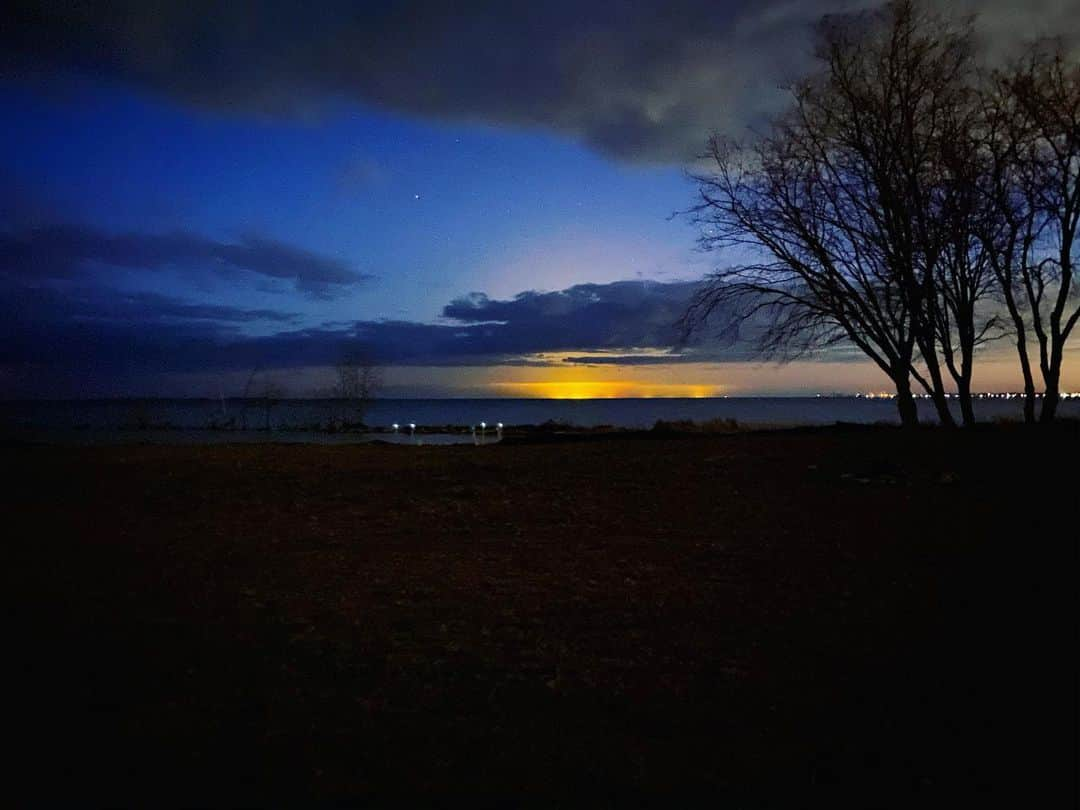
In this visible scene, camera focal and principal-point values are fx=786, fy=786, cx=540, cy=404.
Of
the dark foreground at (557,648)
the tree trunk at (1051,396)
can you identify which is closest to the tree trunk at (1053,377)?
the tree trunk at (1051,396)

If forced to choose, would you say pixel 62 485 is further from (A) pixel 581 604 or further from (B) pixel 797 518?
(B) pixel 797 518

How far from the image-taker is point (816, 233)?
19641 mm

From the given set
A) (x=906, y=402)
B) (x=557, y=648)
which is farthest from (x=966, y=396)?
(x=557, y=648)

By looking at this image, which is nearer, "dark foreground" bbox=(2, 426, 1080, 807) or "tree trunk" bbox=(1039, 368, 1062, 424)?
"dark foreground" bbox=(2, 426, 1080, 807)

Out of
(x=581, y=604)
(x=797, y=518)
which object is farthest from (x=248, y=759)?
(x=797, y=518)

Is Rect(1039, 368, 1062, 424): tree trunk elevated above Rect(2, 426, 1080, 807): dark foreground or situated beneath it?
elevated above

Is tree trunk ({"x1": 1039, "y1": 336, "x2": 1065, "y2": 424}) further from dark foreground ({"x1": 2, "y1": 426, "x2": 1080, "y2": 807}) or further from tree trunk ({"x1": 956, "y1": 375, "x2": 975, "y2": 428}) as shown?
dark foreground ({"x1": 2, "y1": 426, "x2": 1080, "y2": 807})

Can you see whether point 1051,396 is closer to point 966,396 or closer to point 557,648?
point 966,396


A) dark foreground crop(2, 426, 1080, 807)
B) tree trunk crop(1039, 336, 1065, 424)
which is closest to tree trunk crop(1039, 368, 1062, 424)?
tree trunk crop(1039, 336, 1065, 424)

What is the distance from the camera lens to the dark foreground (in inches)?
161

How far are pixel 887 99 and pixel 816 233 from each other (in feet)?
10.9

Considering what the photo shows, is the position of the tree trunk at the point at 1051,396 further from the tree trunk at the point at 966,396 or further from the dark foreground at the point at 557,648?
the dark foreground at the point at 557,648

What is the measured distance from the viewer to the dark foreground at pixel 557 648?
13.4 ft

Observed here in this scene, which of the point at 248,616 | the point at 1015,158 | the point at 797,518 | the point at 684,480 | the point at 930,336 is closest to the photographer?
the point at 248,616
